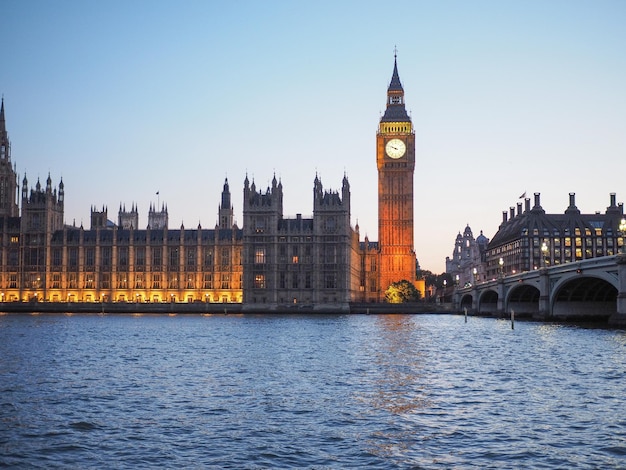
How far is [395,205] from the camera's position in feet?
611

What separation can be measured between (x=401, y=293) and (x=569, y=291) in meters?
71.3

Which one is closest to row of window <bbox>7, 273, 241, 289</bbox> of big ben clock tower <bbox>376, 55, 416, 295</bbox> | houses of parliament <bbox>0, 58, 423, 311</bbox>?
houses of parliament <bbox>0, 58, 423, 311</bbox>

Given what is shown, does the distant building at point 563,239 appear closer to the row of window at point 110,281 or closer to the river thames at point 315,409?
the row of window at point 110,281

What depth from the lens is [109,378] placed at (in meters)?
40.1

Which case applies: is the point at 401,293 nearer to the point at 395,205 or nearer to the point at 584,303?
the point at 395,205

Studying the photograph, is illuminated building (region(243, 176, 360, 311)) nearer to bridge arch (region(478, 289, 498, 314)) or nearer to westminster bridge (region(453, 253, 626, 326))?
bridge arch (region(478, 289, 498, 314))

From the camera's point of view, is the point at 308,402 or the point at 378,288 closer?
the point at 308,402

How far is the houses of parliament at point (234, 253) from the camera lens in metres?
158

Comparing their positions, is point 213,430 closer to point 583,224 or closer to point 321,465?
point 321,465

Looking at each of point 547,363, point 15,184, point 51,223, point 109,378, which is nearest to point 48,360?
point 109,378

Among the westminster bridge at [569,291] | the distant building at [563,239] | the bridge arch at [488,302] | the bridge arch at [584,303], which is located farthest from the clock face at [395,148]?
the bridge arch at [584,303]

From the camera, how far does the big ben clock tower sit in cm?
18350

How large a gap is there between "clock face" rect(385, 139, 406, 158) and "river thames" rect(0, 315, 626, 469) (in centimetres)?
13861

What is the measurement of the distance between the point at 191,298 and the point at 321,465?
151934 mm
